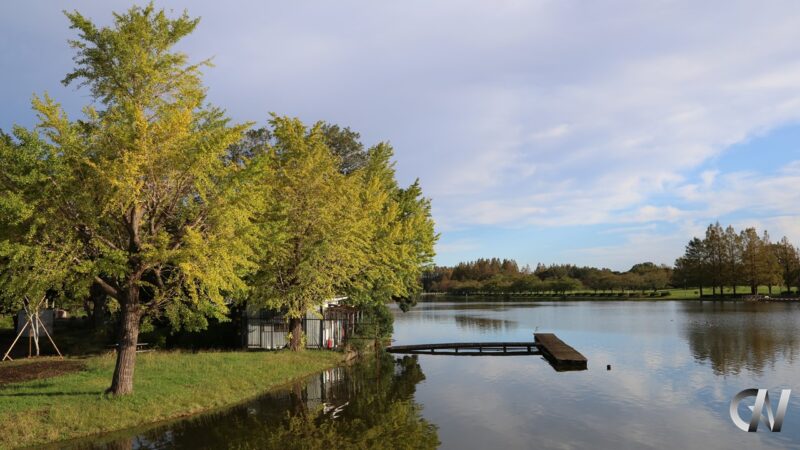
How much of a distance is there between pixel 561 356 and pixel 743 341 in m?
18.8

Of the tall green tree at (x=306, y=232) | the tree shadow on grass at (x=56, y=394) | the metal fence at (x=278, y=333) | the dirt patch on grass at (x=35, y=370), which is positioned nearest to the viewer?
the tree shadow on grass at (x=56, y=394)

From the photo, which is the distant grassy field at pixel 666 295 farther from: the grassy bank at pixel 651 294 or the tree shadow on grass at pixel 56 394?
the tree shadow on grass at pixel 56 394

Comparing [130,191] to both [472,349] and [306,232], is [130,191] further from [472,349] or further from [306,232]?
[472,349]

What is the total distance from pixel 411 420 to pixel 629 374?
1557 centimetres

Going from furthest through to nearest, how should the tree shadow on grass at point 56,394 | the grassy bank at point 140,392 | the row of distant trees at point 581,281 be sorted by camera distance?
the row of distant trees at point 581,281 → the tree shadow on grass at point 56,394 → the grassy bank at point 140,392

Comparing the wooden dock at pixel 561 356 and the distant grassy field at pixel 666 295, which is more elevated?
the wooden dock at pixel 561 356

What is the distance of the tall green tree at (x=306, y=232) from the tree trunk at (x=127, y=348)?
9251 millimetres

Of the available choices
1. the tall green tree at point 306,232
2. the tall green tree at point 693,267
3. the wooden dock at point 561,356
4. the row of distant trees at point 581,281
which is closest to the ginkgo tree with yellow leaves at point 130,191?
the tall green tree at point 306,232

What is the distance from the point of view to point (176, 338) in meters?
35.4

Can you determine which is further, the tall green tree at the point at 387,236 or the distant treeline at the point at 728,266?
the distant treeline at the point at 728,266

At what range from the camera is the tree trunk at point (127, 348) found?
746 inches

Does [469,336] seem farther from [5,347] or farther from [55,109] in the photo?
[55,109]

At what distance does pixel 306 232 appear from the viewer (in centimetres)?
3044

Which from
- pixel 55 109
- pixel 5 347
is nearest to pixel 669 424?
pixel 55 109
